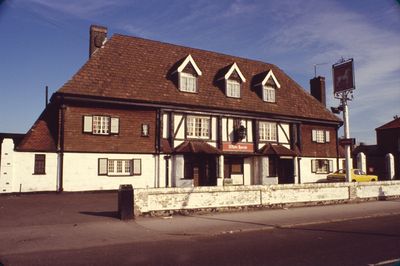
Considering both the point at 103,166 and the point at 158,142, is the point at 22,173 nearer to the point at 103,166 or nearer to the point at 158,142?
the point at 103,166

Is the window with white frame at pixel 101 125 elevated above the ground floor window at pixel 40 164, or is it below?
above

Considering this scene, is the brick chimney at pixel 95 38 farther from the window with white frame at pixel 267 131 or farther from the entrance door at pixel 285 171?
the entrance door at pixel 285 171

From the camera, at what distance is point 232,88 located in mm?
29969

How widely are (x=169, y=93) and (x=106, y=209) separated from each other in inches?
485

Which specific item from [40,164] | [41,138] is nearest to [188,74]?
[41,138]

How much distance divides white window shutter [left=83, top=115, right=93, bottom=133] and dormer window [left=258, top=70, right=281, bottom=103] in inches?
598

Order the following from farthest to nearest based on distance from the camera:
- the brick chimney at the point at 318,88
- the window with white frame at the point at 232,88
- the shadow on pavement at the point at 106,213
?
the brick chimney at the point at 318,88 → the window with white frame at the point at 232,88 → the shadow on pavement at the point at 106,213

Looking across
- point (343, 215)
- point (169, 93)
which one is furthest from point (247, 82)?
point (343, 215)

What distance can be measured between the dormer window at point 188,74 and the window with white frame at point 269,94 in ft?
22.0

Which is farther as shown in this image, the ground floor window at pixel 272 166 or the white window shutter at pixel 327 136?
the white window shutter at pixel 327 136

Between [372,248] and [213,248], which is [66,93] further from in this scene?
[372,248]

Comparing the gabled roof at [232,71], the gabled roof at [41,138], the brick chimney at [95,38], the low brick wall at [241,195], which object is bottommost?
the low brick wall at [241,195]

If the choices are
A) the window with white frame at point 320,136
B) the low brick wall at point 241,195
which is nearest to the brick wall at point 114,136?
the low brick wall at point 241,195

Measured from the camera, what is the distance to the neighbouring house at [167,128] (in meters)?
22.6
